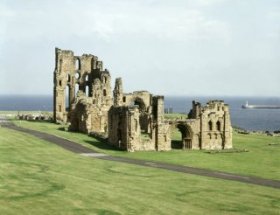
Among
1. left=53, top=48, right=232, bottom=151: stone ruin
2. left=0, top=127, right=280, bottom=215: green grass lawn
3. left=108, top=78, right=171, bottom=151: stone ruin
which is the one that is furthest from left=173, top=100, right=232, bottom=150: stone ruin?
left=0, top=127, right=280, bottom=215: green grass lawn

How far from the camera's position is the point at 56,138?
6906 centimetres

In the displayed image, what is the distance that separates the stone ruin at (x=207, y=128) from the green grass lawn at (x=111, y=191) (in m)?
23.0

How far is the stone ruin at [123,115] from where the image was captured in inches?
2663

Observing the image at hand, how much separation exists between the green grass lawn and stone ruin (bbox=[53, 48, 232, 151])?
1645 cm

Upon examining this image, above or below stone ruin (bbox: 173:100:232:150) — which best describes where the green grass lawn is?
below

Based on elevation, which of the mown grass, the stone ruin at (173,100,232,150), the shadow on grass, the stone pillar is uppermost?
the stone pillar

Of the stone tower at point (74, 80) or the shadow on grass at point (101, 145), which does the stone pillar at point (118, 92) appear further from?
the shadow on grass at point (101, 145)

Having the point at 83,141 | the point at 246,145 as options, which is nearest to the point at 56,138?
the point at 83,141

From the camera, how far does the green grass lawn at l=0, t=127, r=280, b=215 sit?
103ft

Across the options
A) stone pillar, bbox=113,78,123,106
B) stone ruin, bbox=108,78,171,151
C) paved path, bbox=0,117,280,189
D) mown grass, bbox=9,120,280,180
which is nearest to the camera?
paved path, bbox=0,117,280,189

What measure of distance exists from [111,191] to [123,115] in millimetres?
31585

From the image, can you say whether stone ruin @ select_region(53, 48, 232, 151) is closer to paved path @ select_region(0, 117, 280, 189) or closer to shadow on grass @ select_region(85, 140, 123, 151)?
shadow on grass @ select_region(85, 140, 123, 151)

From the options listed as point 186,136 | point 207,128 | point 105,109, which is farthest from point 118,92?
point 207,128

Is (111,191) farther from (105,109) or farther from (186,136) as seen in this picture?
(105,109)
